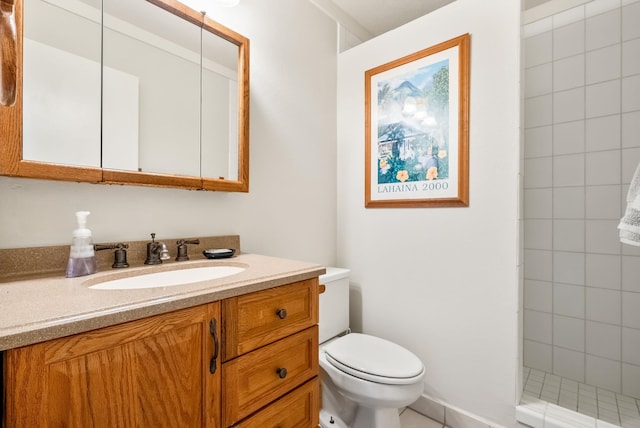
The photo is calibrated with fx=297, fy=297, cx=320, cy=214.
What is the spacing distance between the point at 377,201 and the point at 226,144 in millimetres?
936

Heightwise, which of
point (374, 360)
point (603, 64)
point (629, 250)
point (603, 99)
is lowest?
point (374, 360)

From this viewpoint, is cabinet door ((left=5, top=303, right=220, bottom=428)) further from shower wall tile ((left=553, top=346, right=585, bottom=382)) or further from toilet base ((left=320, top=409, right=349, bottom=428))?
shower wall tile ((left=553, top=346, right=585, bottom=382))

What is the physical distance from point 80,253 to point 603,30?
2.82 meters

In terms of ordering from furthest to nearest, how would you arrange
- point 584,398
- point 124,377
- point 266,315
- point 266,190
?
point 584,398 < point 266,190 < point 266,315 < point 124,377

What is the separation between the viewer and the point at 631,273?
1.69 meters

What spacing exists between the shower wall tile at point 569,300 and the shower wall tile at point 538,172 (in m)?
0.67

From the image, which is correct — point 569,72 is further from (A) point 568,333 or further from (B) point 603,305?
(A) point 568,333

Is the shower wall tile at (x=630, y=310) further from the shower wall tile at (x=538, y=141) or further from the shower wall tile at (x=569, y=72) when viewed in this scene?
the shower wall tile at (x=569, y=72)

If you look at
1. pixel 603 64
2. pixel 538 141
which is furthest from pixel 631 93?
pixel 538 141

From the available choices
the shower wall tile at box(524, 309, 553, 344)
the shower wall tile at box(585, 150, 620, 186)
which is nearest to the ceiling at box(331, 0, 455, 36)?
the shower wall tile at box(585, 150, 620, 186)

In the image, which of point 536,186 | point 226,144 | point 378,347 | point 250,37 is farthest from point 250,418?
point 536,186

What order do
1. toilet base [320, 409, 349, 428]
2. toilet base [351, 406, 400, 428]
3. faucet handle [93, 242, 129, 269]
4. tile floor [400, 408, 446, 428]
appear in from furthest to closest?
Answer: tile floor [400, 408, 446, 428] → toilet base [320, 409, 349, 428] → toilet base [351, 406, 400, 428] → faucet handle [93, 242, 129, 269]

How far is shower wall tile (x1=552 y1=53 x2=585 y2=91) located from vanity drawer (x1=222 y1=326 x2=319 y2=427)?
217 cm

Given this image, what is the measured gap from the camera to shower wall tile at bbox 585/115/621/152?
5.70 ft
